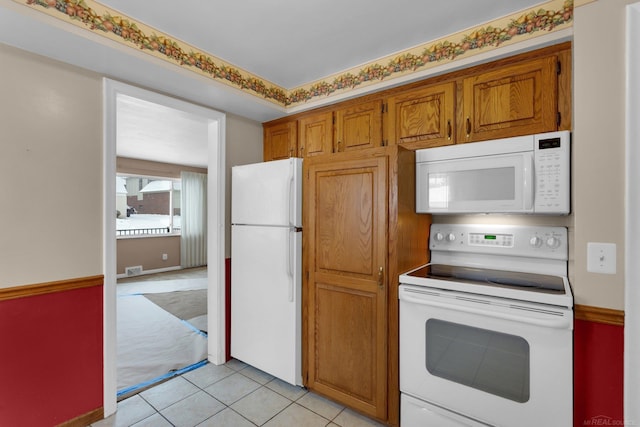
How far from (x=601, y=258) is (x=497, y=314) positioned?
1.58ft

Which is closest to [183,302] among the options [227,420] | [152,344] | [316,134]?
[152,344]

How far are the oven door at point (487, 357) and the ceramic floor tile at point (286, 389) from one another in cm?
82

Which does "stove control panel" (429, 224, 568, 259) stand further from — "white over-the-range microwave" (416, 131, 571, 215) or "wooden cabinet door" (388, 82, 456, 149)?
"wooden cabinet door" (388, 82, 456, 149)

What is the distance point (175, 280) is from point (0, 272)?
171 inches

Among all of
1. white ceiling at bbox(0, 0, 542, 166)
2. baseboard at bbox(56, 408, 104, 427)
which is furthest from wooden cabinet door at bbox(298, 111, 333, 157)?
baseboard at bbox(56, 408, 104, 427)

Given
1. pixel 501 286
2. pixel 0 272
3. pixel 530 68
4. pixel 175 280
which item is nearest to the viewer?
pixel 501 286

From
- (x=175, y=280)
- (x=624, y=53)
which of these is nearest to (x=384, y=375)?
(x=624, y=53)

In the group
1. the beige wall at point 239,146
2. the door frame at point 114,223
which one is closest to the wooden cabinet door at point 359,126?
the beige wall at point 239,146

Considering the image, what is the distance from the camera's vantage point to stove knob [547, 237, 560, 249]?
1.77 meters

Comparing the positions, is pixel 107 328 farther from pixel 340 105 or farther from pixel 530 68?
pixel 530 68

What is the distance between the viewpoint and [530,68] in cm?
175

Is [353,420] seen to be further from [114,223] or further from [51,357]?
[114,223]
